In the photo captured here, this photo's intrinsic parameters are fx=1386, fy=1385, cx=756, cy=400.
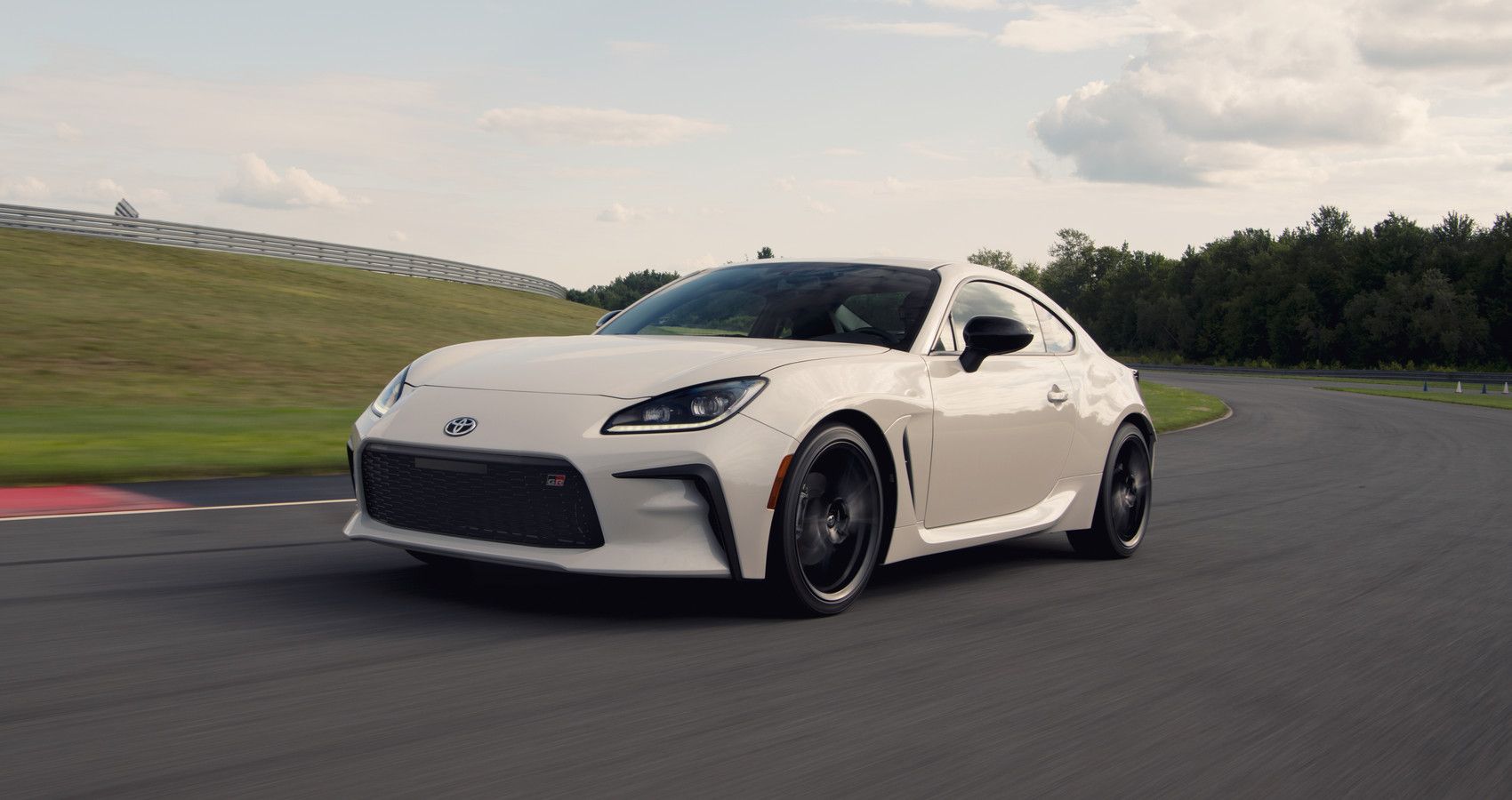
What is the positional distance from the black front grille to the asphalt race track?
1.13ft

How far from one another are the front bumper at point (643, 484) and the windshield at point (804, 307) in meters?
1.19

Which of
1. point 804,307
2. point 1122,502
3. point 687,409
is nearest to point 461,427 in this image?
point 687,409

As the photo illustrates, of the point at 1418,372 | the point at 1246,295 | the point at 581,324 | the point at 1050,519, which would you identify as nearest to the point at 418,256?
the point at 581,324

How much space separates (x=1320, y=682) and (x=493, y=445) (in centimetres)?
288

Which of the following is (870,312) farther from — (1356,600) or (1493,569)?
(1493,569)

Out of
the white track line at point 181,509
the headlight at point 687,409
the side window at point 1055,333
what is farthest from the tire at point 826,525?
the white track line at point 181,509

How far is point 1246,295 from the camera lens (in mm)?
105062

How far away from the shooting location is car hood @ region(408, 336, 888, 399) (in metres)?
4.91

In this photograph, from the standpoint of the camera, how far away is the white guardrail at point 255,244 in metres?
41.8

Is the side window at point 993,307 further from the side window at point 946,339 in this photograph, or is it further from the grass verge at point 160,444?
the grass verge at point 160,444

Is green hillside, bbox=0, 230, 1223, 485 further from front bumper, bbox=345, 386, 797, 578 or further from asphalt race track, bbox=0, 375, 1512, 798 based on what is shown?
front bumper, bbox=345, 386, 797, 578

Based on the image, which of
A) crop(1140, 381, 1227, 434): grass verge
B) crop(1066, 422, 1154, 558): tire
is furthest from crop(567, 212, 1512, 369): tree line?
crop(1066, 422, 1154, 558): tire

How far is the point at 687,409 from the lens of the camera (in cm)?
479

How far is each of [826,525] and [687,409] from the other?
0.77 m
